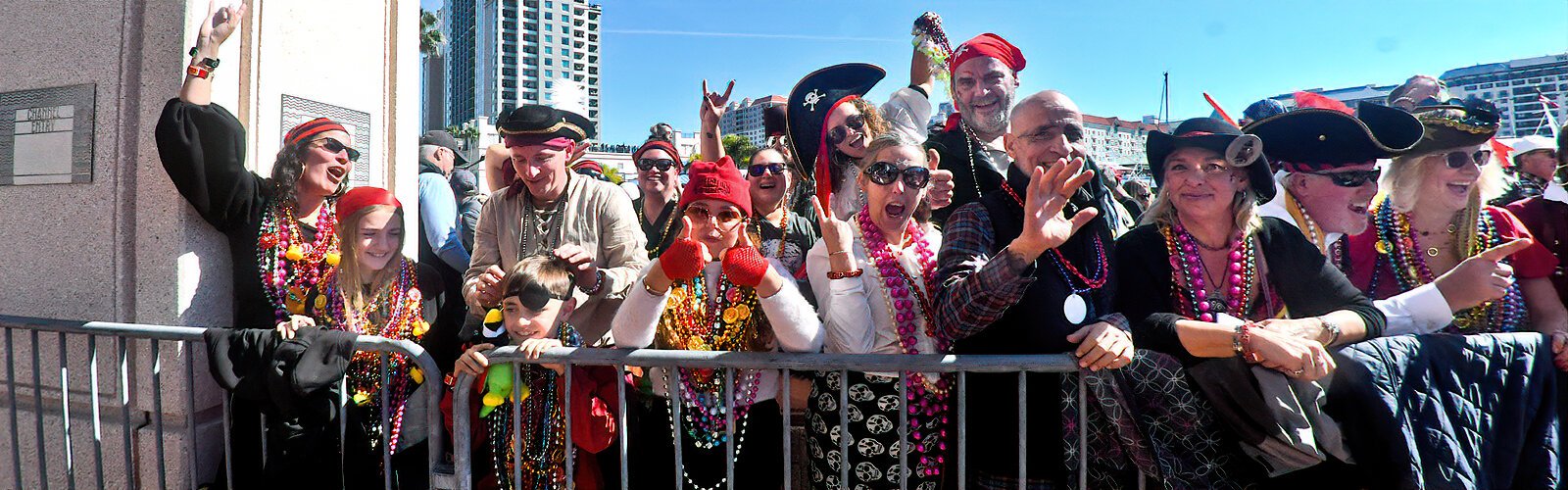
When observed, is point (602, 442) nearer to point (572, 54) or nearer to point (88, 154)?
point (88, 154)

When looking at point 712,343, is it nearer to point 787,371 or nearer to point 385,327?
point 787,371

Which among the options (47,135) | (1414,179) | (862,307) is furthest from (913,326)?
(47,135)

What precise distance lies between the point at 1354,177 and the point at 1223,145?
603 mm

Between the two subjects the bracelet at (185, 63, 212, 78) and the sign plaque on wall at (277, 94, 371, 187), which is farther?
the sign plaque on wall at (277, 94, 371, 187)

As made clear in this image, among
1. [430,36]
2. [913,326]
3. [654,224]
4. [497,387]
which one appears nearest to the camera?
[913,326]

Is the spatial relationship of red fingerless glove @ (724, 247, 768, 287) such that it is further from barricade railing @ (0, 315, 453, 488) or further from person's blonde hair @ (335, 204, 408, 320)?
person's blonde hair @ (335, 204, 408, 320)

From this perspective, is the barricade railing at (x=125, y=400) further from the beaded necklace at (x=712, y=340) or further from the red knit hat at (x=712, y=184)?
the red knit hat at (x=712, y=184)

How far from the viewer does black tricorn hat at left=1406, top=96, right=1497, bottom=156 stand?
283 cm

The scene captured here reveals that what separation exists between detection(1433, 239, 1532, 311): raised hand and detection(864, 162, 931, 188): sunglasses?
67.3 inches

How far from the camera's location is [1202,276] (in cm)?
242

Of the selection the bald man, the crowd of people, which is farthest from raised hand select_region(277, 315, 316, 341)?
the bald man

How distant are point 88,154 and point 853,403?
12.0ft

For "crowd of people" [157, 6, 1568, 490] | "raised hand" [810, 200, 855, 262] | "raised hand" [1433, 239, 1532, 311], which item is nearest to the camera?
"crowd of people" [157, 6, 1568, 490]

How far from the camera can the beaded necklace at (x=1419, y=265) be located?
275 cm
